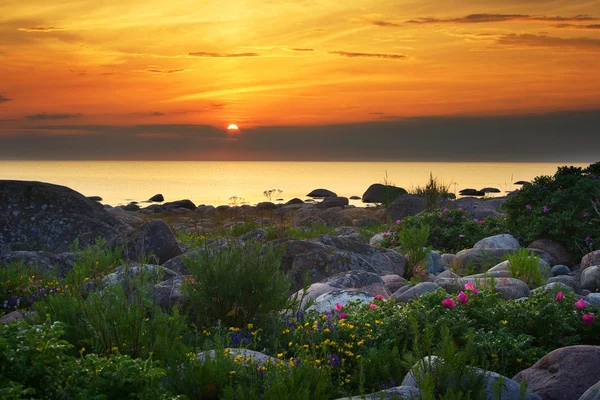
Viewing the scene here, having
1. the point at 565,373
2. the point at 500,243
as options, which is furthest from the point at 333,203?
the point at 565,373

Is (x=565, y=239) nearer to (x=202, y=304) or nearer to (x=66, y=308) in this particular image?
(x=202, y=304)

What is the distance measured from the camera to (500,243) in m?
14.9

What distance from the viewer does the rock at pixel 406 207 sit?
937 inches

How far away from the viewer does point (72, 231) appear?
14.5 m

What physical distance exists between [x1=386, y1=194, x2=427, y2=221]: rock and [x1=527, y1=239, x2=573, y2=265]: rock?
8468 millimetres

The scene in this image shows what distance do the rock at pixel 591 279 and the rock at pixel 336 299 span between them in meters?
4.22

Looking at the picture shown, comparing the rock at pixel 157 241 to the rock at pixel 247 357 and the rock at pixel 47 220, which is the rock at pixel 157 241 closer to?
the rock at pixel 47 220

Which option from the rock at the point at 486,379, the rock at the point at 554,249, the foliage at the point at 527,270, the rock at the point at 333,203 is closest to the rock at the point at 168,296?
the rock at the point at 486,379

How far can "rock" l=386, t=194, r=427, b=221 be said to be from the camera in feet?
78.1

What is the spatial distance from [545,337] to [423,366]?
7.77 feet

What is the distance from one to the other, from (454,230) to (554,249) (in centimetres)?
275

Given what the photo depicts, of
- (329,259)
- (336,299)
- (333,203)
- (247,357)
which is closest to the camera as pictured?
(247,357)

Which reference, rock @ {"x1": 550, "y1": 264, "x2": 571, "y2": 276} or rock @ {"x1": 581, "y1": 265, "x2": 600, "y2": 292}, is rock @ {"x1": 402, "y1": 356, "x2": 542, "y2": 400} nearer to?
rock @ {"x1": 581, "y1": 265, "x2": 600, "y2": 292}

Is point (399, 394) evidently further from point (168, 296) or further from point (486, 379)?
point (168, 296)
